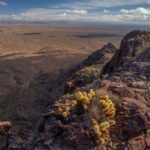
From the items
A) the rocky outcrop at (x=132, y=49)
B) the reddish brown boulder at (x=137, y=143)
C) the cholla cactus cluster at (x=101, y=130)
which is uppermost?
the rocky outcrop at (x=132, y=49)

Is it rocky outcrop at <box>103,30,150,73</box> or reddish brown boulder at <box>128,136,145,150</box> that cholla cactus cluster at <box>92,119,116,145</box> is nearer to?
reddish brown boulder at <box>128,136,145,150</box>

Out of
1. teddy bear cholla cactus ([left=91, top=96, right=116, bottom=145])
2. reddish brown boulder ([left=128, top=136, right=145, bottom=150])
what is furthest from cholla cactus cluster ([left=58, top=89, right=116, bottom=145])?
reddish brown boulder ([left=128, top=136, right=145, bottom=150])

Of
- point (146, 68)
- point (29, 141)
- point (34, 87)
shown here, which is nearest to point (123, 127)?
point (29, 141)

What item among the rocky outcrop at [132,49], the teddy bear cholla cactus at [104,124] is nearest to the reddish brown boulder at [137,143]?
the teddy bear cholla cactus at [104,124]

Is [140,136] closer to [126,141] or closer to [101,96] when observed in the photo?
[126,141]

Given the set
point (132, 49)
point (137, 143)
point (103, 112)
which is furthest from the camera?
point (132, 49)

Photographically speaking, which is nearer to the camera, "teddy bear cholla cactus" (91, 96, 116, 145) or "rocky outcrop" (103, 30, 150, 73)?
"teddy bear cholla cactus" (91, 96, 116, 145)

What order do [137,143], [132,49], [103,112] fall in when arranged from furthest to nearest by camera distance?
1. [132,49]
2. [103,112]
3. [137,143]

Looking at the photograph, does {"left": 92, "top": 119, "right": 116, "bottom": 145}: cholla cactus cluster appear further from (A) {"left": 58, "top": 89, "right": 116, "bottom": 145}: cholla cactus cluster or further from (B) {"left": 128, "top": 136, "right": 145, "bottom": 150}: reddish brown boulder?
(B) {"left": 128, "top": 136, "right": 145, "bottom": 150}: reddish brown boulder

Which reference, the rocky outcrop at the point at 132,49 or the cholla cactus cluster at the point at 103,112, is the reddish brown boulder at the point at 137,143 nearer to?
the cholla cactus cluster at the point at 103,112

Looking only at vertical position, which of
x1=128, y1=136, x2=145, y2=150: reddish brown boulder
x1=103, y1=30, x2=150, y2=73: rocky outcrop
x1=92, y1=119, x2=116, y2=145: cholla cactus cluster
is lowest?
x1=128, y1=136, x2=145, y2=150: reddish brown boulder

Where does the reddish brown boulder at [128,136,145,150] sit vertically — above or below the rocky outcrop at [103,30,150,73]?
below

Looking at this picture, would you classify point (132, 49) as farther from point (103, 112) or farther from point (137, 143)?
point (137, 143)

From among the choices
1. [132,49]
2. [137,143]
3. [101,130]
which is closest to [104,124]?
[101,130]
